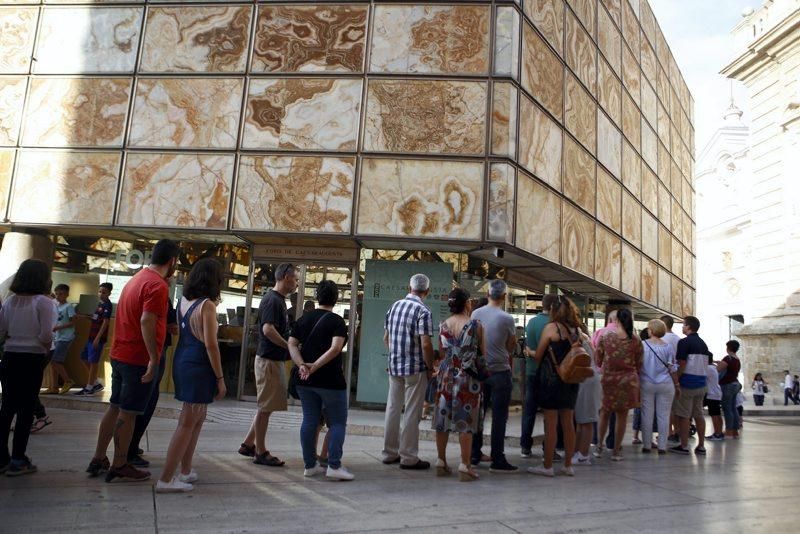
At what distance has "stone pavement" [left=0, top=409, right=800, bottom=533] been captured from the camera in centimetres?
409

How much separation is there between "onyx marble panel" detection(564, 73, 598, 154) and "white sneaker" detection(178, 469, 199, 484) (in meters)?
10.7

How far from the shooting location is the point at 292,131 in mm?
11133

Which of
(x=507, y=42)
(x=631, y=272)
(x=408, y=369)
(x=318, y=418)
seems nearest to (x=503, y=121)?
(x=507, y=42)

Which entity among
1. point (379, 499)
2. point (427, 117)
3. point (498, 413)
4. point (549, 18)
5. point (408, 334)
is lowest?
point (379, 499)

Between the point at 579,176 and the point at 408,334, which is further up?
the point at 579,176

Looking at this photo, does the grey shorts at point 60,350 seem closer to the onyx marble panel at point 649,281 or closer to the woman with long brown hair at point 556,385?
the woman with long brown hair at point 556,385

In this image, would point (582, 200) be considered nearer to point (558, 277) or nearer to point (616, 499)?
point (558, 277)

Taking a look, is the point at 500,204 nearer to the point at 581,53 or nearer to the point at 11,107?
Answer: the point at 581,53

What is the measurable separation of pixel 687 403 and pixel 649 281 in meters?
9.95

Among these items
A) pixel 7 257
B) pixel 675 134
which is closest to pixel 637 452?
pixel 7 257

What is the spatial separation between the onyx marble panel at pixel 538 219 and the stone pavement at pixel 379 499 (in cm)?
500

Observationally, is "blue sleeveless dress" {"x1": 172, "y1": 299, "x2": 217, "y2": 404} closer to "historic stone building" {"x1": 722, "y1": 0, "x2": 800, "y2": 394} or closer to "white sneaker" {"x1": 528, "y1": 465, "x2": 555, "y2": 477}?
"white sneaker" {"x1": 528, "y1": 465, "x2": 555, "y2": 477}

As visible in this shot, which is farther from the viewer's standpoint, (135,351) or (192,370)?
(135,351)

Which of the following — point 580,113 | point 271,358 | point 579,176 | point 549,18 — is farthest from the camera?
point 580,113
